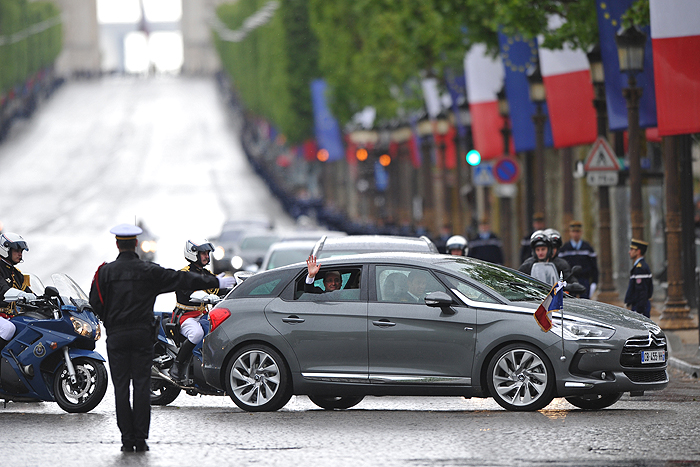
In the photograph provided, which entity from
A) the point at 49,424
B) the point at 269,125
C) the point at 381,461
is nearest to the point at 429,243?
the point at 49,424

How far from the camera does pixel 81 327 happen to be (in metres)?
12.8

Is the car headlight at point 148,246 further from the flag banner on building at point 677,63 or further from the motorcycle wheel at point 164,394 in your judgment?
the motorcycle wheel at point 164,394

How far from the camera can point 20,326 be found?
1276 centimetres

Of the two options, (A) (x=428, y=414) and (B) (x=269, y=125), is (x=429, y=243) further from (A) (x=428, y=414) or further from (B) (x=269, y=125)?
(B) (x=269, y=125)

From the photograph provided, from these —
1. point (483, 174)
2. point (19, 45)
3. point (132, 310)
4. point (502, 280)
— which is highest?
point (19, 45)

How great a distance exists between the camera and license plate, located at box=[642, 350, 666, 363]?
38.3 ft

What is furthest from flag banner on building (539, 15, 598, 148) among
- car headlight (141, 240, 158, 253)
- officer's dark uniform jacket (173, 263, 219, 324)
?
officer's dark uniform jacket (173, 263, 219, 324)

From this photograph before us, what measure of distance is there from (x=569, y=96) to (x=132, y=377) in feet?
56.5

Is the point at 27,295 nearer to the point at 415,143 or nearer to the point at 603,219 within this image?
the point at 603,219

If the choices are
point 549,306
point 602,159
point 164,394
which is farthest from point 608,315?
point 602,159

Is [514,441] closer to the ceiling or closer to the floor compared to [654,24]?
closer to the floor

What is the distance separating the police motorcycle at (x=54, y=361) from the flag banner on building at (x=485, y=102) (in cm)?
2058

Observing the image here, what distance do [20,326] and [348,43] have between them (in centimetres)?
4511

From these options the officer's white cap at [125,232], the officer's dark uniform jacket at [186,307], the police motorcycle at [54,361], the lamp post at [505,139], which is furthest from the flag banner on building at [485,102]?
the officer's white cap at [125,232]
